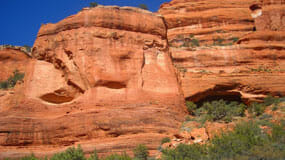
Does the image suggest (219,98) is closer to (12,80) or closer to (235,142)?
(235,142)

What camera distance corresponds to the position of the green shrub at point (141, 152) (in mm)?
19578

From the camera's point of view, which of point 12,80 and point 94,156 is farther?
point 12,80

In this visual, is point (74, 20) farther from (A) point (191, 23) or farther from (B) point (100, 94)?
(A) point (191, 23)

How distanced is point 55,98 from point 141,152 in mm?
7836

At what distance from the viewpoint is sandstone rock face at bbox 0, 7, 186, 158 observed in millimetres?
21594

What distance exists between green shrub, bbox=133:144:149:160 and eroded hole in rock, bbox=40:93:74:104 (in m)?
6.42

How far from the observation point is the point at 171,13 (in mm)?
43719

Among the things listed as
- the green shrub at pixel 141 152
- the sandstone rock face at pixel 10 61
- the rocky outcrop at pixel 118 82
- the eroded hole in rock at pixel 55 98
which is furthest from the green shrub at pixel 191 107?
the sandstone rock face at pixel 10 61

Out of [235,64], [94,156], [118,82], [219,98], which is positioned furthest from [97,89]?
[235,64]

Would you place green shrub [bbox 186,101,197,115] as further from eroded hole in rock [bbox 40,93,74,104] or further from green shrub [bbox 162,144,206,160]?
eroded hole in rock [bbox 40,93,74,104]

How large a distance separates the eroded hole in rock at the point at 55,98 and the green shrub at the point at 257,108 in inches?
472

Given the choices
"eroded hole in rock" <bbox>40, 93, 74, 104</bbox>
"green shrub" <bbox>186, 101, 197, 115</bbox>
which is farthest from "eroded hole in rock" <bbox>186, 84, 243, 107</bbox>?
"eroded hole in rock" <bbox>40, 93, 74, 104</bbox>

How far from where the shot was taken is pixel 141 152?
19.8m

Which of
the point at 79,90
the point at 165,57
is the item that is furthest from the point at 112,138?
the point at 165,57
